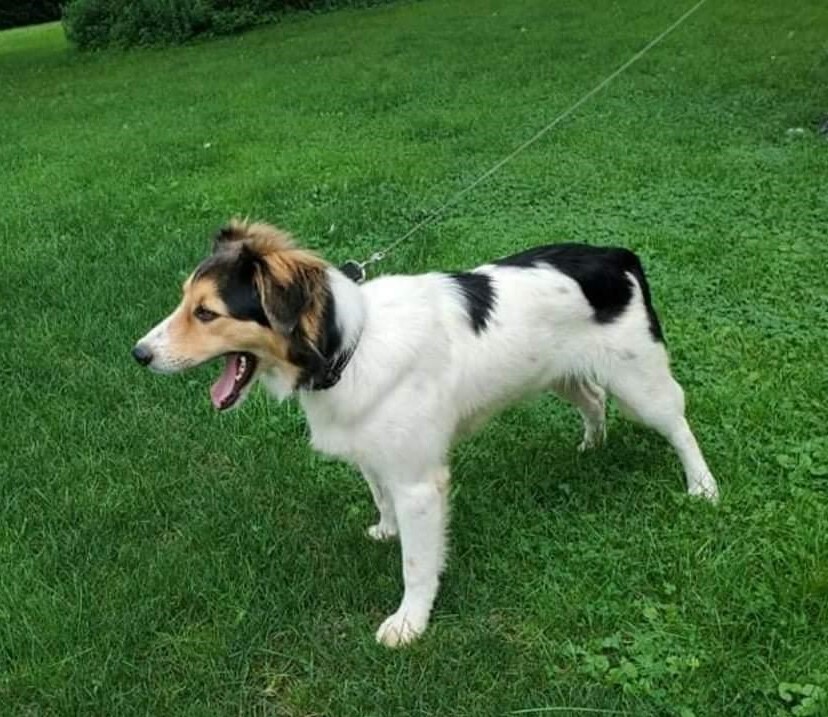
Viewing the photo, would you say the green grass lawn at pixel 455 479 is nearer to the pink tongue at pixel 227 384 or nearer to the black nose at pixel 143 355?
the pink tongue at pixel 227 384

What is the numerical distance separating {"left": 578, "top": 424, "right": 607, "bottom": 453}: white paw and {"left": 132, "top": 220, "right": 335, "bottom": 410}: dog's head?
1567mm

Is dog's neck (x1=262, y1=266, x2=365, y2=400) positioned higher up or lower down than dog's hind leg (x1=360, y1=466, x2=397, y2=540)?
higher up

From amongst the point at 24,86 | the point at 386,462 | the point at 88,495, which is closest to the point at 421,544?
the point at 386,462

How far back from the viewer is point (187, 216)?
7371 millimetres

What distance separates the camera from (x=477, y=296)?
328 centimetres

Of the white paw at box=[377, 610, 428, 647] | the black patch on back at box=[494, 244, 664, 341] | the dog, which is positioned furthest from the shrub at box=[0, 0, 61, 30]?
the white paw at box=[377, 610, 428, 647]

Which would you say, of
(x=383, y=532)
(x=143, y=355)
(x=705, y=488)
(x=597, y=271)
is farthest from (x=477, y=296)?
(x=705, y=488)

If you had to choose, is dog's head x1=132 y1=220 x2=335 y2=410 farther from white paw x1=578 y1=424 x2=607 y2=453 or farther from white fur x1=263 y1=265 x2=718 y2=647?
white paw x1=578 y1=424 x2=607 y2=453

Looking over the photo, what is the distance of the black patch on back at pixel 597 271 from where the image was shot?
3.44m

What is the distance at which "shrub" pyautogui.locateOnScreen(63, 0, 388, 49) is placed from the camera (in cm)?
2011

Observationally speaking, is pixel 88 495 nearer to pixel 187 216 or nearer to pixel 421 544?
pixel 421 544

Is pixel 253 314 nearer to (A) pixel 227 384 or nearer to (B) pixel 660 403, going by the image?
(A) pixel 227 384

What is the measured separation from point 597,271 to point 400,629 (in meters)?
1.38

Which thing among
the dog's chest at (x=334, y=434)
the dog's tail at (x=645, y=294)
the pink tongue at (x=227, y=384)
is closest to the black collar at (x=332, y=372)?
the dog's chest at (x=334, y=434)
